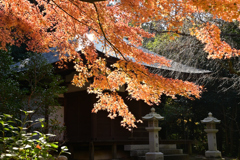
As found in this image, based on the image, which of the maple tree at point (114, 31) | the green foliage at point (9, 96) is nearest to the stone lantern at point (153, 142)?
the maple tree at point (114, 31)

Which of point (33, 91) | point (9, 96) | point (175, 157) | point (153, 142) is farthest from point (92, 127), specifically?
point (175, 157)

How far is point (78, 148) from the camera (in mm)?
9672

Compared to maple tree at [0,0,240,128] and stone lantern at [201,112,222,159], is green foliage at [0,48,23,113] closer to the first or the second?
maple tree at [0,0,240,128]

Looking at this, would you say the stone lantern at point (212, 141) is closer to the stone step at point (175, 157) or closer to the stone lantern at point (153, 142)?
the stone step at point (175, 157)

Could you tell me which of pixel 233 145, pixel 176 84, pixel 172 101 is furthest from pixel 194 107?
pixel 176 84

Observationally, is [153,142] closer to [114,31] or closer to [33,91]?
[33,91]

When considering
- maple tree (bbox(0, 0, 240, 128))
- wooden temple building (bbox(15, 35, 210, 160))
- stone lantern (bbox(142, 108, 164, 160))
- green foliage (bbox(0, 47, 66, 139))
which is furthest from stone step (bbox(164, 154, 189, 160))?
green foliage (bbox(0, 47, 66, 139))

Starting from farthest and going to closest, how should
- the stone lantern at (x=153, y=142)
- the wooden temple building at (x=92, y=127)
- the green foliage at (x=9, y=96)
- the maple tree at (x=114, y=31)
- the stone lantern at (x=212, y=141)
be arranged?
1. the stone lantern at (x=212, y=141)
2. the wooden temple building at (x=92, y=127)
3. the stone lantern at (x=153, y=142)
4. the green foliage at (x=9, y=96)
5. the maple tree at (x=114, y=31)

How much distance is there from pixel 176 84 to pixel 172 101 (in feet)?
27.2

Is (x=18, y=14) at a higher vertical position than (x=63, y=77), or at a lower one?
higher

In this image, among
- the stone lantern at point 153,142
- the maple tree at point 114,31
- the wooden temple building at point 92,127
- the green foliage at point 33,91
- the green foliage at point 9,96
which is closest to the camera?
the maple tree at point 114,31

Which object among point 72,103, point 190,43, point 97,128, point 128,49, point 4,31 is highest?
point 190,43

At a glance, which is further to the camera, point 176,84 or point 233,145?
point 233,145

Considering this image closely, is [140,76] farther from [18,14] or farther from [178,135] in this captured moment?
[178,135]
